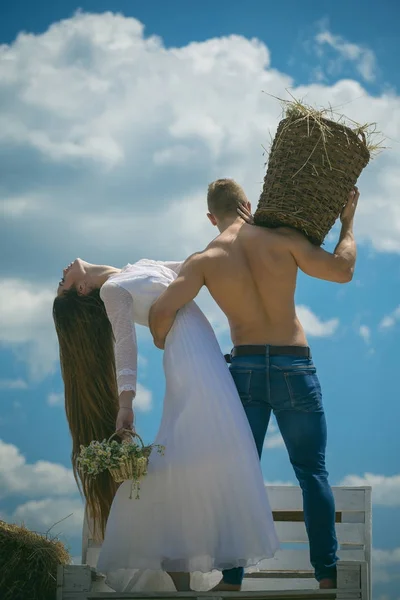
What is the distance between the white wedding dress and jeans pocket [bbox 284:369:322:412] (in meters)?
0.31

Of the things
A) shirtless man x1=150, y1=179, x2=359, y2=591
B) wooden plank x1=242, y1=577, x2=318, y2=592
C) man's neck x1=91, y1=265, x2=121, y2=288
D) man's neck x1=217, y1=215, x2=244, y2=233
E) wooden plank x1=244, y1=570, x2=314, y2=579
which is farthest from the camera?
wooden plank x1=244, y1=570, x2=314, y2=579

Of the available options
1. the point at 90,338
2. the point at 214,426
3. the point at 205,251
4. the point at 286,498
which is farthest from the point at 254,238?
the point at 286,498

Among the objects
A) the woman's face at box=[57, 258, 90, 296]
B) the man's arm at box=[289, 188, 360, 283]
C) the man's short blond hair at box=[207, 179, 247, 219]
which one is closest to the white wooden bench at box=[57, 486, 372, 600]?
the woman's face at box=[57, 258, 90, 296]

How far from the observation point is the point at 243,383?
16.9 ft

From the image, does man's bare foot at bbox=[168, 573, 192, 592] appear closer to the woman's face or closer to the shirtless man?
the shirtless man

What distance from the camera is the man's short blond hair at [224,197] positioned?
17.7ft

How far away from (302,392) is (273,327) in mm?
421

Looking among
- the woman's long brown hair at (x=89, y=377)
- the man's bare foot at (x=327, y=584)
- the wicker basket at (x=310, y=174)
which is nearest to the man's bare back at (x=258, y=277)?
the wicker basket at (x=310, y=174)

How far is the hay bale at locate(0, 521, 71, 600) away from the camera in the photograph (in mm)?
5895

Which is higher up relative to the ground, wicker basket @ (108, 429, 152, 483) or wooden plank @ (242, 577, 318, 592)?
wicker basket @ (108, 429, 152, 483)

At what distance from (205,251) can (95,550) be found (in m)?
2.47

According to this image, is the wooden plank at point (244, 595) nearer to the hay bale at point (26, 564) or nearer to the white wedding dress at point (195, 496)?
the white wedding dress at point (195, 496)

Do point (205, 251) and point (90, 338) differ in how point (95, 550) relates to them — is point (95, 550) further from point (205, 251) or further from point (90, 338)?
point (205, 251)

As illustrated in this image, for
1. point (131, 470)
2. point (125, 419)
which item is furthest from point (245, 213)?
point (131, 470)
